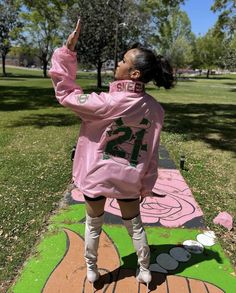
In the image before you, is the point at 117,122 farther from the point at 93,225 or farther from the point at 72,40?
the point at 93,225

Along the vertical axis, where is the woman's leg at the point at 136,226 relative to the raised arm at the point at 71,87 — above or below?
below

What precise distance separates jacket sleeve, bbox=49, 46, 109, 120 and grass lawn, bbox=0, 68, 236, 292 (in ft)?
5.08

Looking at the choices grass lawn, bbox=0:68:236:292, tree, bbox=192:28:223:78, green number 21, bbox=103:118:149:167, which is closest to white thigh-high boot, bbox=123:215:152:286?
green number 21, bbox=103:118:149:167

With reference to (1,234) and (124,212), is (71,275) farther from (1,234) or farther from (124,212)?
Result: (1,234)

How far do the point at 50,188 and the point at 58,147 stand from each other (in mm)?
2288

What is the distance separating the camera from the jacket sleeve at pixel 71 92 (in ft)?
7.75

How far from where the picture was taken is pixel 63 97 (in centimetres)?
244

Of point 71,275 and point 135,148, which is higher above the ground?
point 135,148

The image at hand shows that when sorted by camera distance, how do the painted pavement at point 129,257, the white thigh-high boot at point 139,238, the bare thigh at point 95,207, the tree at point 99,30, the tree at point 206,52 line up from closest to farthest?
the bare thigh at point 95,207 < the white thigh-high boot at point 139,238 < the painted pavement at point 129,257 < the tree at point 99,30 < the tree at point 206,52

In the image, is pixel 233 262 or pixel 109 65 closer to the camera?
pixel 233 262

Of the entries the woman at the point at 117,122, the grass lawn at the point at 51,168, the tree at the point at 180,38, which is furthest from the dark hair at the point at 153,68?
the tree at the point at 180,38

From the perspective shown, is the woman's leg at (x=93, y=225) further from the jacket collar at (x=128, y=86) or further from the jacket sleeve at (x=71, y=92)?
the jacket collar at (x=128, y=86)

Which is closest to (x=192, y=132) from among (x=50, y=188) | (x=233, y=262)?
(x=50, y=188)

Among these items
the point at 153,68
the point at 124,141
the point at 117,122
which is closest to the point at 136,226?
the point at 124,141
